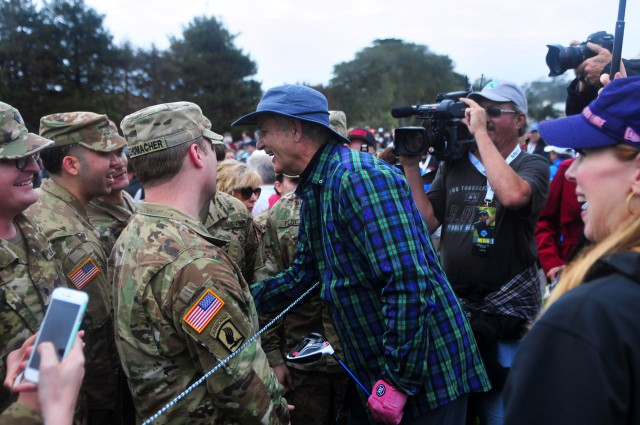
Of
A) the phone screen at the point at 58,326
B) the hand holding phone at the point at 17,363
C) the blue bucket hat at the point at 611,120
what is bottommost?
the hand holding phone at the point at 17,363

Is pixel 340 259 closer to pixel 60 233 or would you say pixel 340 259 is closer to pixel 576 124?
pixel 576 124

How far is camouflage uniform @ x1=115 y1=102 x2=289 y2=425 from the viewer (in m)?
2.11

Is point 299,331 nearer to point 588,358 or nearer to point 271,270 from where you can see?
point 271,270

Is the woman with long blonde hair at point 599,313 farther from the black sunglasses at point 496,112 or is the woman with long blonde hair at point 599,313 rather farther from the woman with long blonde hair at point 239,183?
the woman with long blonde hair at point 239,183

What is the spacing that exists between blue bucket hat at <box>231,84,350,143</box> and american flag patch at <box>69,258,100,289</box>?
148 centimetres

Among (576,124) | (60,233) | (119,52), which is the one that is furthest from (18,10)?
(576,124)

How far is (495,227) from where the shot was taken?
3.28 m

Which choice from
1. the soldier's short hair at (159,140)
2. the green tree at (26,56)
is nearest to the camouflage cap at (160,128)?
the soldier's short hair at (159,140)

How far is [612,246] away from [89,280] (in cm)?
294

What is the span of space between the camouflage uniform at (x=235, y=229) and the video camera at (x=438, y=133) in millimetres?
1338

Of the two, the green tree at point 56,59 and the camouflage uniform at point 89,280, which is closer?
the camouflage uniform at point 89,280

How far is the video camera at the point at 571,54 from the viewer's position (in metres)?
2.94

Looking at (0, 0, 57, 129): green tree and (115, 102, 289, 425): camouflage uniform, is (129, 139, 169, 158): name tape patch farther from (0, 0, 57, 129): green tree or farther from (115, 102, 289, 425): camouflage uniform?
(0, 0, 57, 129): green tree

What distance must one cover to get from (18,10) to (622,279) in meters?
36.8
